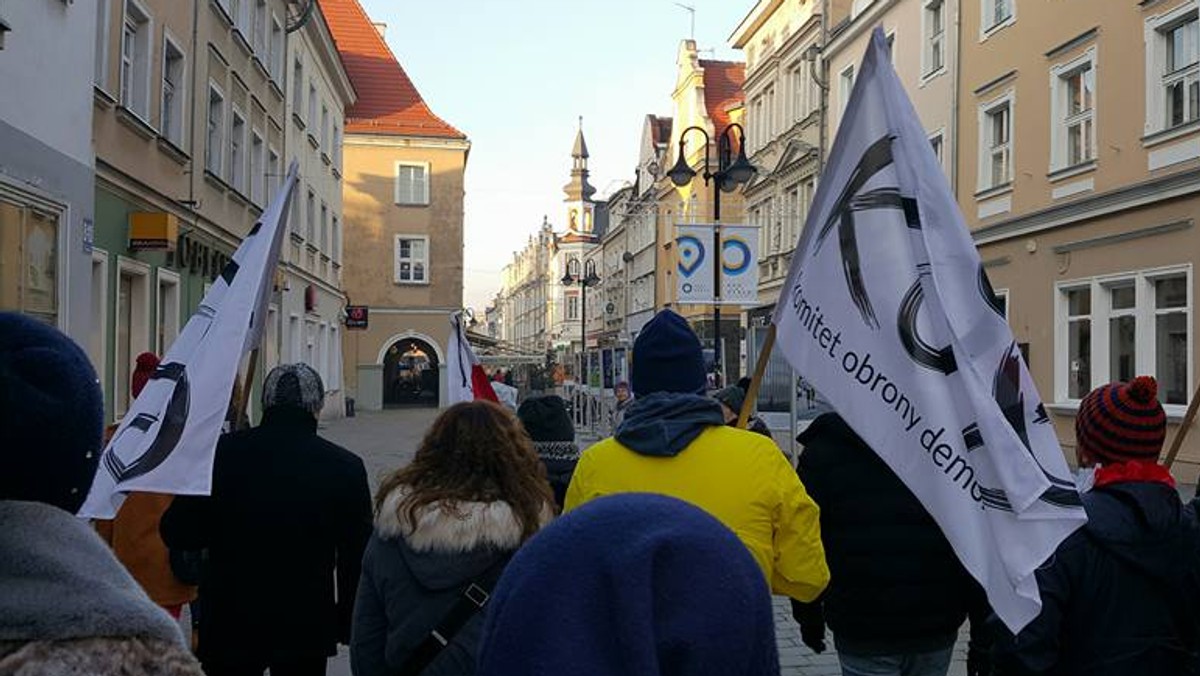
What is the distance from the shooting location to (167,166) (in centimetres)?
1557

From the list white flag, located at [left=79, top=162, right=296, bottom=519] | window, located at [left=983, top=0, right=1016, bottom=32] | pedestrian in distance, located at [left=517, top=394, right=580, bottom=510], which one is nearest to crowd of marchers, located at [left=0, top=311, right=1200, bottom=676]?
white flag, located at [left=79, top=162, right=296, bottom=519]

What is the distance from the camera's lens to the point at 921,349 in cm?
352

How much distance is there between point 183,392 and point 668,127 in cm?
6258

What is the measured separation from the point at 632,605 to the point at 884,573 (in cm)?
278

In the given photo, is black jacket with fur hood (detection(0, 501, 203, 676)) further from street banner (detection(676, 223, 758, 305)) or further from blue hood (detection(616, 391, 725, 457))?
street banner (detection(676, 223, 758, 305))

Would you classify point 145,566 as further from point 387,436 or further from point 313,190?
point 313,190

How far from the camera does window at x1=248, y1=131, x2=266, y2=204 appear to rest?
2175 centimetres

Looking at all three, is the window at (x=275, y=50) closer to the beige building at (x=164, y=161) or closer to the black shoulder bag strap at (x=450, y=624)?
the beige building at (x=164, y=161)

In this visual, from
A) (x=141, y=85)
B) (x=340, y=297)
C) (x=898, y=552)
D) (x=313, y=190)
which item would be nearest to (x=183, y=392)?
(x=898, y=552)

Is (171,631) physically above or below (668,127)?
below

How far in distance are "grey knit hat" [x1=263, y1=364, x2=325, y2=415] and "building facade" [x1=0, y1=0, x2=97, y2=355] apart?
6.50m

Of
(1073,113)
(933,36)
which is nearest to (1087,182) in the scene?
(1073,113)

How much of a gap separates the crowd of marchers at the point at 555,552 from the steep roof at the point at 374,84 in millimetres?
40741

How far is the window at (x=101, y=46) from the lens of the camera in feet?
40.5
